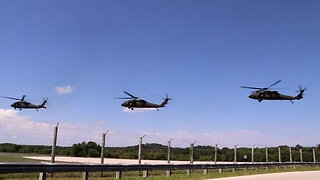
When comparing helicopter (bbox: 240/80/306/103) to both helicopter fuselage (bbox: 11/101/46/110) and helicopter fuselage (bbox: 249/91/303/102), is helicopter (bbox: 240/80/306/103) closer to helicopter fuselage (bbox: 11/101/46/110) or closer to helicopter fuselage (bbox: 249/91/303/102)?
helicopter fuselage (bbox: 249/91/303/102)

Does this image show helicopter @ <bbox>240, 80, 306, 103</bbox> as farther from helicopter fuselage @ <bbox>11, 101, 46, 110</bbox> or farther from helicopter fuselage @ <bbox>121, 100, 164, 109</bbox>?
helicopter fuselage @ <bbox>11, 101, 46, 110</bbox>

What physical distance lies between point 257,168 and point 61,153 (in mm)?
40815

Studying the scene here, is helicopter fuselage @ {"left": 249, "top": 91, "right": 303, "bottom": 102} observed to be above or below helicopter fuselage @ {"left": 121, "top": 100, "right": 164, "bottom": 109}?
above

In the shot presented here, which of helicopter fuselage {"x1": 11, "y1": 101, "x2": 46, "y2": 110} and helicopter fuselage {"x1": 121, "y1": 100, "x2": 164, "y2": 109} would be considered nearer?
helicopter fuselage {"x1": 121, "y1": 100, "x2": 164, "y2": 109}

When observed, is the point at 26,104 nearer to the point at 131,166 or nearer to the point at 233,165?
the point at 233,165

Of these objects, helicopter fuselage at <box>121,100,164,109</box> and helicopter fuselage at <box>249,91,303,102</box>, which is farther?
helicopter fuselage at <box>121,100,164,109</box>

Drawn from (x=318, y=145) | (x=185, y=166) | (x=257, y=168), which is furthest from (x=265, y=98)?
(x=318, y=145)

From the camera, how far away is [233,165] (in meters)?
29.6

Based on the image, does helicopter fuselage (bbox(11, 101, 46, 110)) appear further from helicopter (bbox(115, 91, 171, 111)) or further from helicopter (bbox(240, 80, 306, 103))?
helicopter (bbox(240, 80, 306, 103))

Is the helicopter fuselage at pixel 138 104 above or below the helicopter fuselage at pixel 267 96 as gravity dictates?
below

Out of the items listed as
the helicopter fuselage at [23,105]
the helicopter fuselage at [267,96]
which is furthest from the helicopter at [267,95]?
the helicopter fuselage at [23,105]

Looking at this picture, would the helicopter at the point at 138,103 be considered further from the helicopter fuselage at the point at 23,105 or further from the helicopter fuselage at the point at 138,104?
the helicopter fuselage at the point at 23,105

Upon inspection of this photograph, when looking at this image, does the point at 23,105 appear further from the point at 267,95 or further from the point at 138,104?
the point at 267,95

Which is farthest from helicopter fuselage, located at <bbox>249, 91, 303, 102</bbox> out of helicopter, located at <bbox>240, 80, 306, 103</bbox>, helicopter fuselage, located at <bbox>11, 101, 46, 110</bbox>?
helicopter fuselage, located at <bbox>11, 101, 46, 110</bbox>
